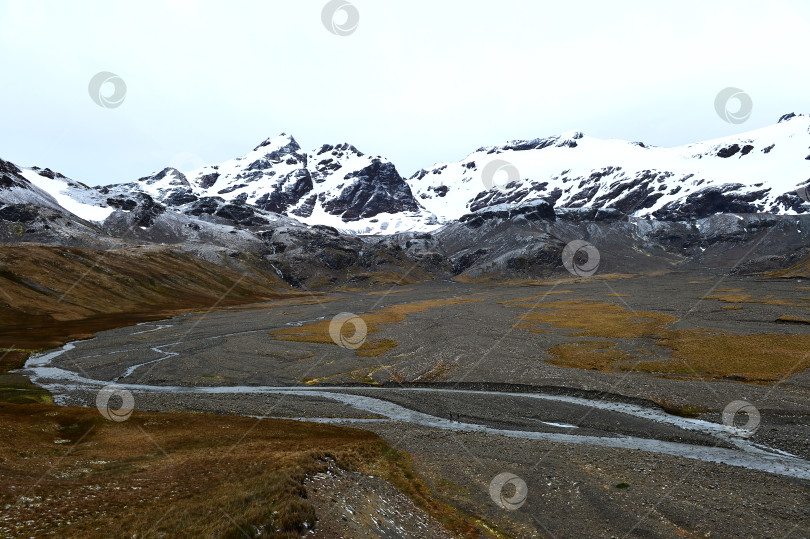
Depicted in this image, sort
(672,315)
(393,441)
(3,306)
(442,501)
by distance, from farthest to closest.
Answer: (3,306), (672,315), (393,441), (442,501)

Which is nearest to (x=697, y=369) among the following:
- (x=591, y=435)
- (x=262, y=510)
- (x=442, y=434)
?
(x=591, y=435)

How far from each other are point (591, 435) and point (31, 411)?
57333 mm

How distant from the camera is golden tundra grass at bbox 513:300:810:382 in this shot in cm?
5778

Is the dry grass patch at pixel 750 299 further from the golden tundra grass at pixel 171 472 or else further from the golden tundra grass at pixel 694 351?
the golden tundra grass at pixel 171 472

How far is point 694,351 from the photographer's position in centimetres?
6769

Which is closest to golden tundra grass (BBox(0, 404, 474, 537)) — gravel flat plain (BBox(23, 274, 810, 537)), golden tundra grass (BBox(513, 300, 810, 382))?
gravel flat plain (BBox(23, 274, 810, 537))

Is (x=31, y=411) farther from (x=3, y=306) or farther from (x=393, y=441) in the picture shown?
(x=3, y=306)

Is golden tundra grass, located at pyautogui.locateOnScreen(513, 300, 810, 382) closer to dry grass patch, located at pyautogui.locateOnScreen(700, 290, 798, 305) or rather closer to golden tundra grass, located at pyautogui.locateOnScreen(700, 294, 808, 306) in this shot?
golden tundra grass, located at pyautogui.locateOnScreen(700, 294, 808, 306)

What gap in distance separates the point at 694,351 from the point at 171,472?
70079mm

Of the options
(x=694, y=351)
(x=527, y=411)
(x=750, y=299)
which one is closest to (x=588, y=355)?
(x=694, y=351)

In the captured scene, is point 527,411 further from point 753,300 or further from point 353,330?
point 753,300

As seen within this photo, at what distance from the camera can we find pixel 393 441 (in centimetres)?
4122

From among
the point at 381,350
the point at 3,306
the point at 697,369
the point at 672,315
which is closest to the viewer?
the point at 697,369

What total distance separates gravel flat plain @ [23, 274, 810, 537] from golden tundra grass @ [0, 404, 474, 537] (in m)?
3.13
